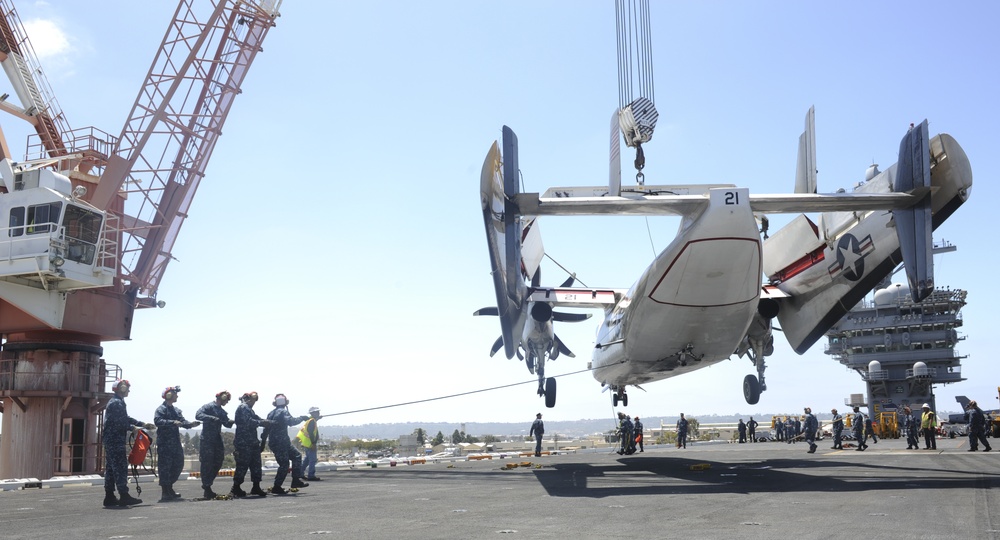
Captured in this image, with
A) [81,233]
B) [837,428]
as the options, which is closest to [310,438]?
[81,233]

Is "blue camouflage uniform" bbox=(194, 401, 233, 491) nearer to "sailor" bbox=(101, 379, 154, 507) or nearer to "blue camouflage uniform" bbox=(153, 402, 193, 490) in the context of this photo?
"blue camouflage uniform" bbox=(153, 402, 193, 490)

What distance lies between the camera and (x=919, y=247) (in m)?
15.3

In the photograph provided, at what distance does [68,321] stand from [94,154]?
806 centimetres

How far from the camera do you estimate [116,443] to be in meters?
13.1

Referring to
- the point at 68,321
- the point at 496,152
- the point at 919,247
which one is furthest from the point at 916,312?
the point at 68,321

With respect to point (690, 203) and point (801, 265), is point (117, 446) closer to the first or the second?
point (690, 203)

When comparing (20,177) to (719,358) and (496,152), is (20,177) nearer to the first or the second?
(496,152)

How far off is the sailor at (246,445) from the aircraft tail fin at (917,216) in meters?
12.9

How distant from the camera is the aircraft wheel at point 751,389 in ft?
78.5

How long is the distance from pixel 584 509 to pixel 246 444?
655cm

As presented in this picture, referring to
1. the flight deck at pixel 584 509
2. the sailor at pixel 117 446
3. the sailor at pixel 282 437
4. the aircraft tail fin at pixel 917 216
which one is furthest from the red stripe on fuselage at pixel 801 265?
the sailor at pixel 117 446

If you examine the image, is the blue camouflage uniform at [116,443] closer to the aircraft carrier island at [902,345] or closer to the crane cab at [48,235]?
the crane cab at [48,235]

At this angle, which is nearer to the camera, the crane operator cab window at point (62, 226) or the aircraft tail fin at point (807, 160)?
the aircraft tail fin at point (807, 160)

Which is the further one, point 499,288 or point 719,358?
point 719,358
